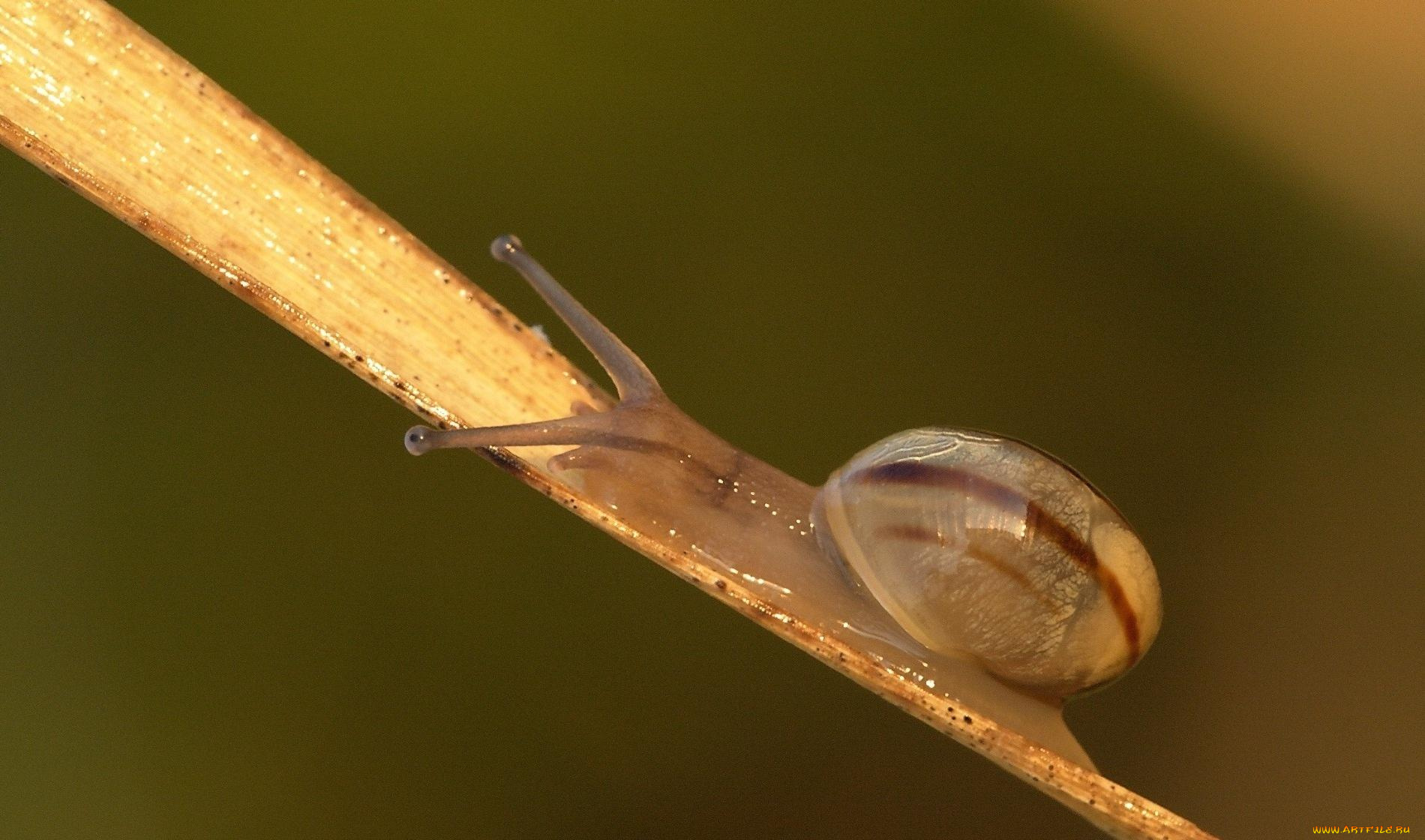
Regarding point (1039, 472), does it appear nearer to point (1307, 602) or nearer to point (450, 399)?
point (450, 399)

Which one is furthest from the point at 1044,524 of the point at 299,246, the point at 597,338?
the point at 299,246

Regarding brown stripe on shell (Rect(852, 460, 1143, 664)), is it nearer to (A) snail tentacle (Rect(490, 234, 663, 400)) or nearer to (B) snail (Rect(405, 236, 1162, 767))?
Answer: (B) snail (Rect(405, 236, 1162, 767))

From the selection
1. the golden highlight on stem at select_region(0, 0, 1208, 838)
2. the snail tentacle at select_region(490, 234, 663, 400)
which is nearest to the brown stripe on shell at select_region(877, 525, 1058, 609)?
the golden highlight on stem at select_region(0, 0, 1208, 838)

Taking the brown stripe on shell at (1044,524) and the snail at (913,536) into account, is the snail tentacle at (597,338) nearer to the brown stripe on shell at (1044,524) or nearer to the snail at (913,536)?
the snail at (913,536)

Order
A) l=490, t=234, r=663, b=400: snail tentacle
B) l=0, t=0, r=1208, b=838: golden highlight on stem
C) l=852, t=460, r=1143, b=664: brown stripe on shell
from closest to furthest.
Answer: l=0, t=0, r=1208, b=838: golden highlight on stem → l=852, t=460, r=1143, b=664: brown stripe on shell → l=490, t=234, r=663, b=400: snail tentacle

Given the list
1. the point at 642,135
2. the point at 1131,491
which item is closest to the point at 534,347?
the point at 642,135

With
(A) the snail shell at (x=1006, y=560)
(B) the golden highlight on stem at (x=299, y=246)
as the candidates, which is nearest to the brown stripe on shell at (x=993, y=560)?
(A) the snail shell at (x=1006, y=560)
